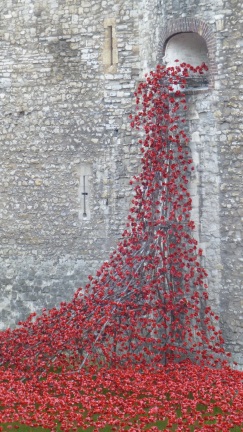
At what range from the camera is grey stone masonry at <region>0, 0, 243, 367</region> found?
35.4 feet

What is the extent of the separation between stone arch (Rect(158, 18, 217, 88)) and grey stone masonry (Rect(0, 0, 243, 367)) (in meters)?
0.01

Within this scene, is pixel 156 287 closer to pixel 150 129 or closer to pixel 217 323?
pixel 217 323

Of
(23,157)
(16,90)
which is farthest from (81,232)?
(16,90)

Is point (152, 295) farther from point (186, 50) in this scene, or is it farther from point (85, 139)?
point (186, 50)

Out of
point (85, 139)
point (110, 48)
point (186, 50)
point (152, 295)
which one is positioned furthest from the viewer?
point (85, 139)

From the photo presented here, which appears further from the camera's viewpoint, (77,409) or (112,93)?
(112,93)

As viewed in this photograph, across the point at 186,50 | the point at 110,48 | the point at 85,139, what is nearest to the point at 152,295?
the point at 85,139

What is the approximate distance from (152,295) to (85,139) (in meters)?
2.84

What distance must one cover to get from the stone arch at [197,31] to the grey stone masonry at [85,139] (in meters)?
0.01

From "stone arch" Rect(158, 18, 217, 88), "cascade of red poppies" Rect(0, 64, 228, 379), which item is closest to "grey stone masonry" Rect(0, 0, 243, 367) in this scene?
"stone arch" Rect(158, 18, 217, 88)

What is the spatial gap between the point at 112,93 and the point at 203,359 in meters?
3.86

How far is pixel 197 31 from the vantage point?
10.9 metres

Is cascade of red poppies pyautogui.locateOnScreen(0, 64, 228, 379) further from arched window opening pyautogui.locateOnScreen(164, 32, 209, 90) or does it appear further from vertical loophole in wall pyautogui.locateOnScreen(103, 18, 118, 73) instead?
vertical loophole in wall pyautogui.locateOnScreen(103, 18, 118, 73)

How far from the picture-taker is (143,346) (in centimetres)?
1102
